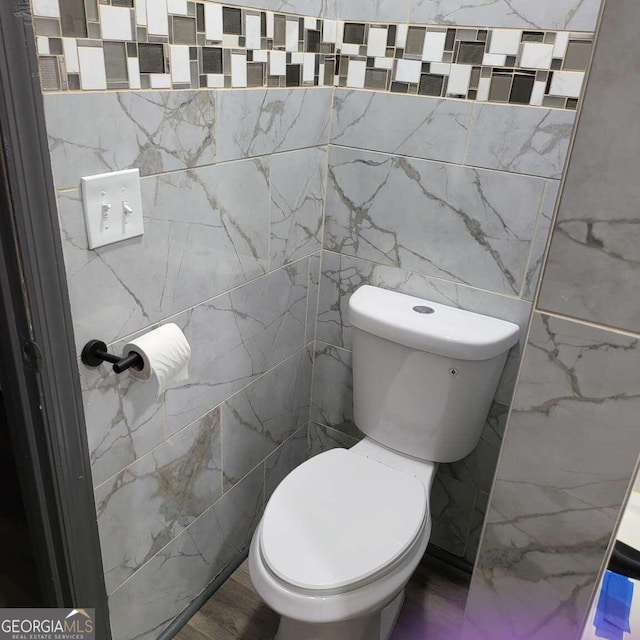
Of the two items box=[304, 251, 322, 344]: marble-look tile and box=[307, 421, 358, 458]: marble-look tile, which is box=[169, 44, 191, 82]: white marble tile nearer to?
box=[304, 251, 322, 344]: marble-look tile

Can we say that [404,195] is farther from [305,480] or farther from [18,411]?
[18,411]

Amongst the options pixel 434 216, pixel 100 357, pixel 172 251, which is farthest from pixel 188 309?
pixel 434 216

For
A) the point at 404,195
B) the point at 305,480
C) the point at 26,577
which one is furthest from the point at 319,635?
the point at 404,195

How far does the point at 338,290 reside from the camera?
5.91 feet

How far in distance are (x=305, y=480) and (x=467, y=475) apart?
56 centimetres

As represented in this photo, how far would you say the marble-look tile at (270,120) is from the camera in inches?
50.8

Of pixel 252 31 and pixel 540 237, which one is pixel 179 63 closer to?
pixel 252 31

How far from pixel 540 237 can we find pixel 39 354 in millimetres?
1146

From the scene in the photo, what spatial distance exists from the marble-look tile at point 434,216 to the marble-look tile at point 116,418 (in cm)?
77

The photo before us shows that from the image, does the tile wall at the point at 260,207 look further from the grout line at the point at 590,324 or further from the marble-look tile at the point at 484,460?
the grout line at the point at 590,324

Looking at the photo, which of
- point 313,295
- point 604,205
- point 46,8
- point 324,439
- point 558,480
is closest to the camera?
point 604,205

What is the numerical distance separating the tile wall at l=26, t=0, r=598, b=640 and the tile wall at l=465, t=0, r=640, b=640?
2.62 ft

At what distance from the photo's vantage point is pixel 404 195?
5.22 ft

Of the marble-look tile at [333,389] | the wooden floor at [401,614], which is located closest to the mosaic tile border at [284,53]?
the marble-look tile at [333,389]
